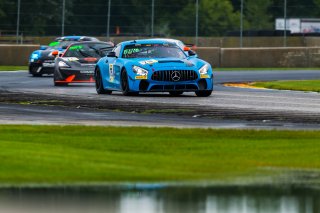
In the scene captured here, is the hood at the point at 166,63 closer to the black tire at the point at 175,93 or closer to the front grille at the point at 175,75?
the front grille at the point at 175,75

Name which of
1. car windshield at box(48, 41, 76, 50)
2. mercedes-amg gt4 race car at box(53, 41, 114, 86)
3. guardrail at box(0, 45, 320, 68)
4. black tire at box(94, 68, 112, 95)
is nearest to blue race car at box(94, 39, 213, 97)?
black tire at box(94, 68, 112, 95)

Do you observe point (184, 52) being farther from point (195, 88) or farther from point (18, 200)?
point (18, 200)

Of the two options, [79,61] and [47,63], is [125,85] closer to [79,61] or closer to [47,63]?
[79,61]

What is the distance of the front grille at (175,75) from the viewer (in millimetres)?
26641

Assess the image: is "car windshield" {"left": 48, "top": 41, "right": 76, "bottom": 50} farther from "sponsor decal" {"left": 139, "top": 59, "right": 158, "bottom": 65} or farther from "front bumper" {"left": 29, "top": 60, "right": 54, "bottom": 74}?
"sponsor decal" {"left": 139, "top": 59, "right": 158, "bottom": 65}

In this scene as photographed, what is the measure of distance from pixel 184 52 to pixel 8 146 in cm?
1391

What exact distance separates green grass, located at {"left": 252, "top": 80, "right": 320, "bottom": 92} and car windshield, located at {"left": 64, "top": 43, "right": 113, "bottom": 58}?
4.46 m

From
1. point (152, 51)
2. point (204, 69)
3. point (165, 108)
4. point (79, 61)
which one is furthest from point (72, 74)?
point (165, 108)

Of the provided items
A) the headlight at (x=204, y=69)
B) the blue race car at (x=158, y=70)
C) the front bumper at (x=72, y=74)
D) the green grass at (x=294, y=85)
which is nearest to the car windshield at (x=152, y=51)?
the blue race car at (x=158, y=70)

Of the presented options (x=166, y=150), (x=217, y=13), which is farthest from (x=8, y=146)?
(x=217, y=13)

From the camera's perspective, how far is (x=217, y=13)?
85562mm

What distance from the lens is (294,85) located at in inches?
1330

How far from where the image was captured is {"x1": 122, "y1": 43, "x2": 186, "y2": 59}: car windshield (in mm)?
27578

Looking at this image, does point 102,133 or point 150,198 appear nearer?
point 150,198
